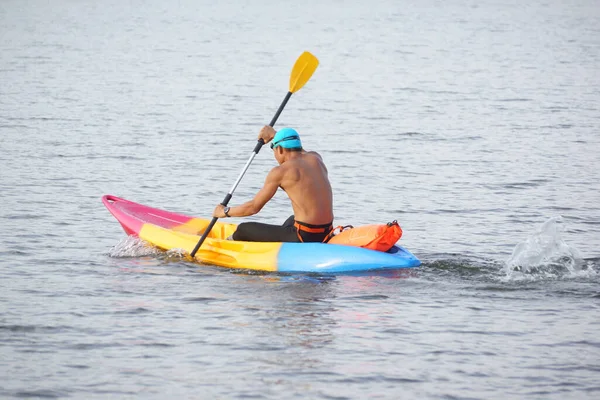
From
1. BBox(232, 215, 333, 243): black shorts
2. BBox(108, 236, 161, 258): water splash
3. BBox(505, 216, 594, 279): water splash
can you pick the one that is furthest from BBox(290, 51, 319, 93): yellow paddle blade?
BBox(505, 216, 594, 279): water splash

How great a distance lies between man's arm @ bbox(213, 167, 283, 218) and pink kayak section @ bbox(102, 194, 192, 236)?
52.2 inches

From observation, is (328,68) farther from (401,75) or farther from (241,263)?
(241,263)

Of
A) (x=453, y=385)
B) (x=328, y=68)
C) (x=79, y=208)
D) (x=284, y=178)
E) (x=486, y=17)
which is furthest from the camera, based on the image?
(x=486, y=17)

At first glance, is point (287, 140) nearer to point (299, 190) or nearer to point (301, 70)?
point (299, 190)

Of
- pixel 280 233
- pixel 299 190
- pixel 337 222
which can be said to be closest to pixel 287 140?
pixel 299 190

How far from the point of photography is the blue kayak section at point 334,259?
9789 millimetres

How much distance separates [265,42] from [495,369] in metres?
33.6

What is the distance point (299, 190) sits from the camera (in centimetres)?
991

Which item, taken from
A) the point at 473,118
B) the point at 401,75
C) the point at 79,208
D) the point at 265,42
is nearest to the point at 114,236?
the point at 79,208

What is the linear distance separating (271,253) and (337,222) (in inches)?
115

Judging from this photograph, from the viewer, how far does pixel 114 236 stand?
12.0 m

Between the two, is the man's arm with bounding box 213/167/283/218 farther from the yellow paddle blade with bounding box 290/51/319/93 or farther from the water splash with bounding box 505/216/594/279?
the water splash with bounding box 505/216/594/279

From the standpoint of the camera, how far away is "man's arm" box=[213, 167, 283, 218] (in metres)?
9.91

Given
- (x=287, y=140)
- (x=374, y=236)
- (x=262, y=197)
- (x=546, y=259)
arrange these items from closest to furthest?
1. (x=374, y=236)
2. (x=287, y=140)
3. (x=262, y=197)
4. (x=546, y=259)
